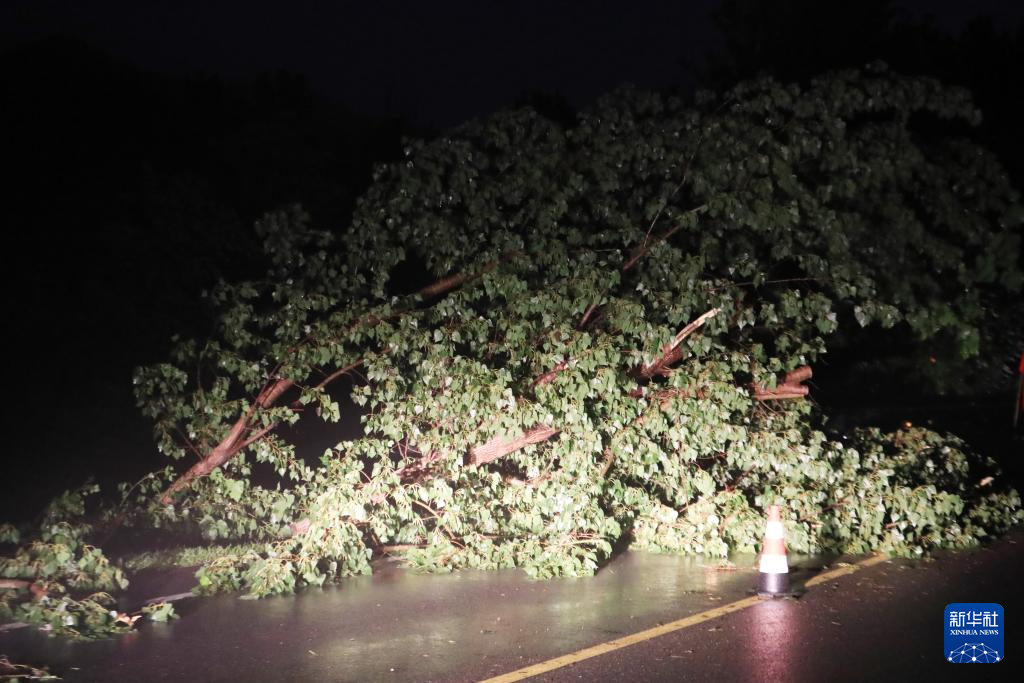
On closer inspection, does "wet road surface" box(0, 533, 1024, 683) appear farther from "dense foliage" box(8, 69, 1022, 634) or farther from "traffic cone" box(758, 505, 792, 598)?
"dense foliage" box(8, 69, 1022, 634)

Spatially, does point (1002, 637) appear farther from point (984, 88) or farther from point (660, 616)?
point (984, 88)

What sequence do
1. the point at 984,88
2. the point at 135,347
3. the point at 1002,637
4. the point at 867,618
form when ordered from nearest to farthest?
the point at 1002,637 < the point at 867,618 < the point at 135,347 < the point at 984,88

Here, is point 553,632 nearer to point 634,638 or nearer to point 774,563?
point 634,638

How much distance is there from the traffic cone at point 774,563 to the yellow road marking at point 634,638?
0.12m

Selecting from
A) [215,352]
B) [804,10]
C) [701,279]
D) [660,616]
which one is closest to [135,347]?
[215,352]

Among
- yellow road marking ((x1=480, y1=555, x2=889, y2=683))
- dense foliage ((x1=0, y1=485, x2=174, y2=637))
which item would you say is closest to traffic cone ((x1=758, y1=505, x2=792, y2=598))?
yellow road marking ((x1=480, y1=555, x2=889, y2=683))

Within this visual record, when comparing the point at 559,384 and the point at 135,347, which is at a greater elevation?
the point at 135,347

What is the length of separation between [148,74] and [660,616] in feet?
37.7

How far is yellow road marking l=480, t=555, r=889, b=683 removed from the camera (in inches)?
243

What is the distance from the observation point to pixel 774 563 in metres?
8.04

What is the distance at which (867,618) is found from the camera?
7453 mm

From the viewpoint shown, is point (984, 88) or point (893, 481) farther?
point (984, 88)

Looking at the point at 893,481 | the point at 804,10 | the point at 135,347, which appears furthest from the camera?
the point at 804,10

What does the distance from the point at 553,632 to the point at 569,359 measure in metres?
2.71
